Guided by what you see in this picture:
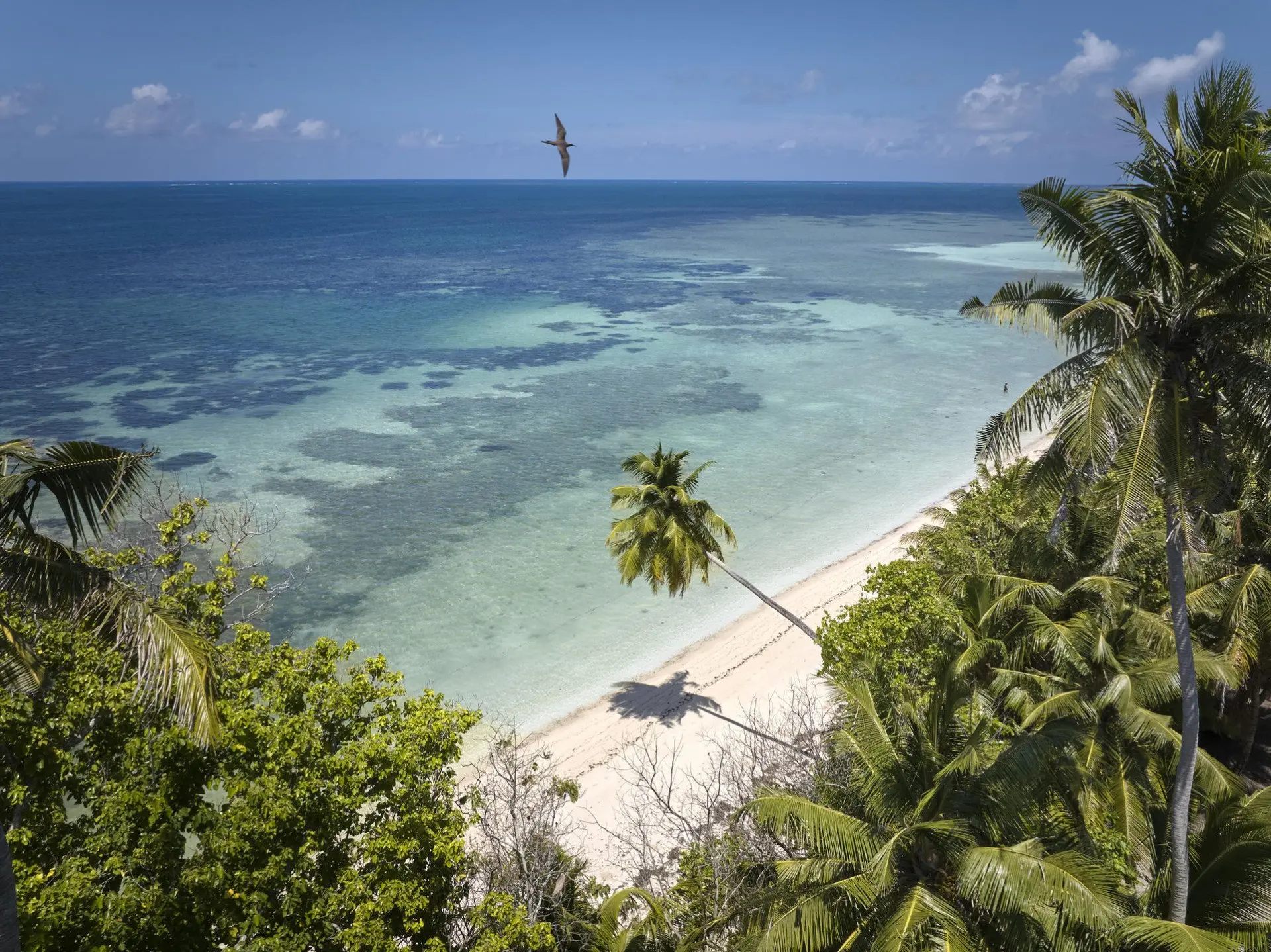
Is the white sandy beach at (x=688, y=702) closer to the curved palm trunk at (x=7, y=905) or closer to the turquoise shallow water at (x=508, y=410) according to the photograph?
the turquoise shallow water at (x=508, y=410)

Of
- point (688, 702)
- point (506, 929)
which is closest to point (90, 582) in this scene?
point (506, 929)

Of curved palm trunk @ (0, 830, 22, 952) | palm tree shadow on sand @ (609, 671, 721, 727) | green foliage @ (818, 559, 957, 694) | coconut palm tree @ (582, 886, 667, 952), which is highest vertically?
curved palm trunk @ (0, 830, 22, 952)

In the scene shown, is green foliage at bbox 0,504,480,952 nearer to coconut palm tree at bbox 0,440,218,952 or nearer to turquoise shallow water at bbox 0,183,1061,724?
coconut palm tree at bbox 0,440,218,952

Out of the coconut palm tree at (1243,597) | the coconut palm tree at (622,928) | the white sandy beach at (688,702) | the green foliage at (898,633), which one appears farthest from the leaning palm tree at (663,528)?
the coconut palm tree at (622,928)

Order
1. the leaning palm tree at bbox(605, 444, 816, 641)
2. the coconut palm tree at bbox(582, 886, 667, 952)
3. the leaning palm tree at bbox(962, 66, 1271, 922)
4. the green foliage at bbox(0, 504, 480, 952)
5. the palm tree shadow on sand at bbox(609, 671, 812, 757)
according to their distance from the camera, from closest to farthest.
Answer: the leaning palm tree at bbox(962, 66, 1271, 922) < the green foliage at bbox(0, 504, 480, 952) < the coconut palm tree at bbox(582, 886, 667, 952) < the leaning palm tree at bbox(605, 444, 816, 641) < the palm tree shadow on sand at bbox(609, 671, 812, 757)

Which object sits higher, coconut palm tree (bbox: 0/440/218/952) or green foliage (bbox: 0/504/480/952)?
coconut palm tree (bbox: 0/440/218/952)

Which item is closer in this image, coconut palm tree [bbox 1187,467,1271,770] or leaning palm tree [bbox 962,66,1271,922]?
leaning palm tree [bbox 962,66,1271,922]

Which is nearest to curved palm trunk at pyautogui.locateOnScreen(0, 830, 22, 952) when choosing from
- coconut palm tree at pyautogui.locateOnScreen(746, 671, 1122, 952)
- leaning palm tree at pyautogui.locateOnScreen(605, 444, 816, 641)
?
coconut palm tree at pyautogui.locateOnScreen(746, 671, 1122, 952)
